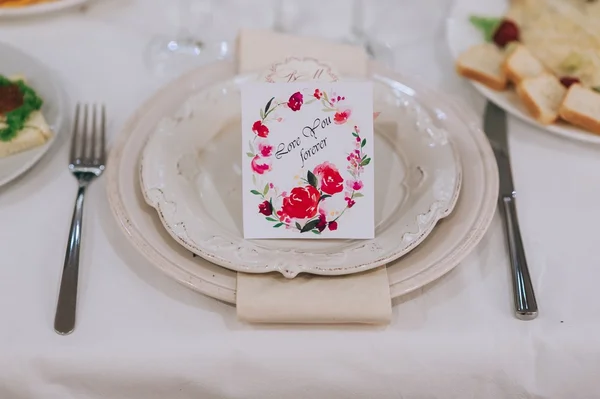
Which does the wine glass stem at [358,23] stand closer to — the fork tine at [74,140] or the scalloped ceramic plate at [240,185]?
the scalloped ceramic plate at [240,185]

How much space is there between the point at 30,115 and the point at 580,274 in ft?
2.56

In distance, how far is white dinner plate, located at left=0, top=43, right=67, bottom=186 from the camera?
84 centimetres

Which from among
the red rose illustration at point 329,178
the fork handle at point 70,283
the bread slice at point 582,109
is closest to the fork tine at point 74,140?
the fork handle at point 70,283

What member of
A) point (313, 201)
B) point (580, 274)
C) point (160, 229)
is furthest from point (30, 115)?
point (580, 274)

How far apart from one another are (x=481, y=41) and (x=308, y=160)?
0.49m

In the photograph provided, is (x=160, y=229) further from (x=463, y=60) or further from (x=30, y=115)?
(x=463, y=60)

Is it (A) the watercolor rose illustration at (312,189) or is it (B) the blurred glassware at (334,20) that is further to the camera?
(B) the blurred glassware at (334,20)

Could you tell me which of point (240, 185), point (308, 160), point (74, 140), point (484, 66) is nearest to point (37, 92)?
point (74, 140)

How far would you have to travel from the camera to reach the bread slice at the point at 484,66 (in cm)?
96

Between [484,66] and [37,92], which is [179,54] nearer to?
[37,92]

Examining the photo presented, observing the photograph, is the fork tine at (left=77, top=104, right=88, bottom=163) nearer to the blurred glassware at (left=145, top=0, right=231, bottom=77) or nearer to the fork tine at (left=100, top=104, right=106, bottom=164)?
the fork tine at (left=100, top=104, right=106, bottom=164)

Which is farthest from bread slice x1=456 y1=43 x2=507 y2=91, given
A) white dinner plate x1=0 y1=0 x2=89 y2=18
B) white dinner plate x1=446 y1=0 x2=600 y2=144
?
white dinner plate x1=0 y1=0 x2=89 y2=18

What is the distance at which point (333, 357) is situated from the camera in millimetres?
680

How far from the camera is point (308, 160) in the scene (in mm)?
740
